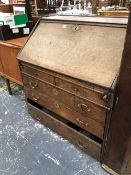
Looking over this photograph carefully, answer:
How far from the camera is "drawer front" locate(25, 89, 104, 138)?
1346 millimetres

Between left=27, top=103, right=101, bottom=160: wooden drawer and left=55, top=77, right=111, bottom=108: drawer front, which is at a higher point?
left=55, top=77, right=111, bottom=108: drawer front

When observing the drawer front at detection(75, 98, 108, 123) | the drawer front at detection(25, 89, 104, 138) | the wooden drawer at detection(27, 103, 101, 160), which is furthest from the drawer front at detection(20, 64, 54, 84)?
the wooden drawer at detection(27, 103, 101, 160)

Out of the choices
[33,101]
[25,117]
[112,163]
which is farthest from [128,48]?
[25,117]

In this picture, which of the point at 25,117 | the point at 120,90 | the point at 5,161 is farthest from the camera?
the point at 25,117

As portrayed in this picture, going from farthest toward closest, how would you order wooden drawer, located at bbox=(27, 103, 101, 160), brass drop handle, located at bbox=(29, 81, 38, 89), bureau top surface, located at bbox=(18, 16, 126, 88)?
brass drop handle, located at bbox=(29, 81, 38, 89) < wooden drawer, located at bbox=(27, 103, 101, 160) < bureau top surface, located at bbox=(18, 16, 126, 88)

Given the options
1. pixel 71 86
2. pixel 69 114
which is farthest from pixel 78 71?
pixel 69 114

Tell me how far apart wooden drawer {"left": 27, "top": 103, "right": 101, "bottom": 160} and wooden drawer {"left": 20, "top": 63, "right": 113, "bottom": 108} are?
0.42 metres

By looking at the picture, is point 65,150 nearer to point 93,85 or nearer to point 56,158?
point 56,158

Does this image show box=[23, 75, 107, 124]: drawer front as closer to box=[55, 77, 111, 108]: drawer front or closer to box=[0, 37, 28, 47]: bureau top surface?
box=[55, 77, 111, 108]: drawer front

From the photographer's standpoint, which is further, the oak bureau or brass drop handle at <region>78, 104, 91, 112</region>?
brass drop handle at <region>78, 104, 91, 112</region>

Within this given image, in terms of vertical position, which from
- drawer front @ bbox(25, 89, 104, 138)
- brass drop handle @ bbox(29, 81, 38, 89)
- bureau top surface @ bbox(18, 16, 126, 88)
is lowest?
drawer front @ bbox(25, 89, 104, 138)

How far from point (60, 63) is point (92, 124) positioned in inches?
21.1

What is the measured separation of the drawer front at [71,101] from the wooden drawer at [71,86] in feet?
0.15

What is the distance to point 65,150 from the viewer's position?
1.67 m
